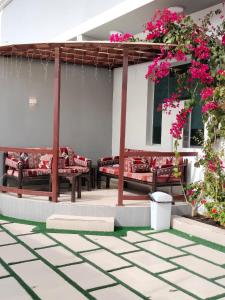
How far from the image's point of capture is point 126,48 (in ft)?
22.7

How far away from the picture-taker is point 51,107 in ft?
33.7

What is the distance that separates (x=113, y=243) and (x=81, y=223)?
922mm

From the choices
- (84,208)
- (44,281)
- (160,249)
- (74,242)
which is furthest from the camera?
(84,208)

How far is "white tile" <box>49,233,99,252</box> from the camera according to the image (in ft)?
18.7

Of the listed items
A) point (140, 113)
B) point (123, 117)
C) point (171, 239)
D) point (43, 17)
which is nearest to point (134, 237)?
point (171, 239)

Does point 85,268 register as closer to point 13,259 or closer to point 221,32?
point 13,259

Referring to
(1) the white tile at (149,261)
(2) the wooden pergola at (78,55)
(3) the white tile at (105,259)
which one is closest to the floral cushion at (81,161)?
(2) the wooden pergola at (78,55)

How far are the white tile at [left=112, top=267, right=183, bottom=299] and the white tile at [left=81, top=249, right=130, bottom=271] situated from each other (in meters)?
0.19

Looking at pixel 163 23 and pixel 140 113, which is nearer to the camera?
pixel 163 23

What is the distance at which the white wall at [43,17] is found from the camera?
383 inches

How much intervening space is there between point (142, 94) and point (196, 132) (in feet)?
6.84

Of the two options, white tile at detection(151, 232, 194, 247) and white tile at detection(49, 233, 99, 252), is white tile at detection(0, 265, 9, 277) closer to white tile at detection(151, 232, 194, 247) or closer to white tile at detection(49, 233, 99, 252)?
white tile at detection(49, 233, 99, 252)

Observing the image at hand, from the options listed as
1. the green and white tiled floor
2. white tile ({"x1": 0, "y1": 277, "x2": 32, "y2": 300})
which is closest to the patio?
the green and white tiled floor

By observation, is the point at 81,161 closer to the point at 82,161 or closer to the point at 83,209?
the point at 82,161
